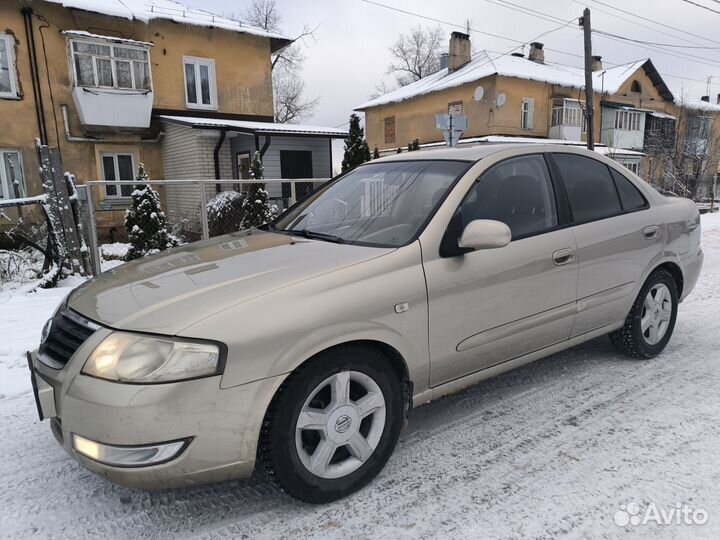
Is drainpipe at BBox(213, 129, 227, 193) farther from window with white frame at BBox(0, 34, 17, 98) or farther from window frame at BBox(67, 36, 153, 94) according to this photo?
window with white frame at BBox(0, 34, 17, 98)

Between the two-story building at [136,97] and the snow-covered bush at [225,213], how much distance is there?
13.8 feet

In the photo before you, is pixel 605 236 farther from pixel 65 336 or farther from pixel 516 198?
pixel 65 336

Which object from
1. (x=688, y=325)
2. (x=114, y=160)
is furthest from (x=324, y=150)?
(x=688, y=325)

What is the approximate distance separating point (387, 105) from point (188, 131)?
61.1 ft

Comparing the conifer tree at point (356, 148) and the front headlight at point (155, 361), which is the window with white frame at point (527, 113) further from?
the front headlight at point (155, 361)

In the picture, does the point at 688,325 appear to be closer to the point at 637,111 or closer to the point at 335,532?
the point at 335,532

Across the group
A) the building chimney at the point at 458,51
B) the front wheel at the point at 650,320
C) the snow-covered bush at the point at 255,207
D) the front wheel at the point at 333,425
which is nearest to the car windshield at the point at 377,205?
the front wheel at the point at 333,425

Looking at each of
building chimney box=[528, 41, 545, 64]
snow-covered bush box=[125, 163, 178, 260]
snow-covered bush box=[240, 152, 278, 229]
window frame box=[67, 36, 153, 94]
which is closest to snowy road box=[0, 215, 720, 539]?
snow-covered bush box=[125, 163, 178, 260]

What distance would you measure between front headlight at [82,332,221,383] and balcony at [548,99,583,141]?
29285 mm

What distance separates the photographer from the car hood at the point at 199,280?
218 cm

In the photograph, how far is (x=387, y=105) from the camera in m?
32.0

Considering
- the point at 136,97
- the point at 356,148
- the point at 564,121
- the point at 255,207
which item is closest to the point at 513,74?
the point at 564,121

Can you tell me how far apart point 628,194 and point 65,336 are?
3.83 m

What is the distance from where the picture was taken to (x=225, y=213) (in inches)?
432
